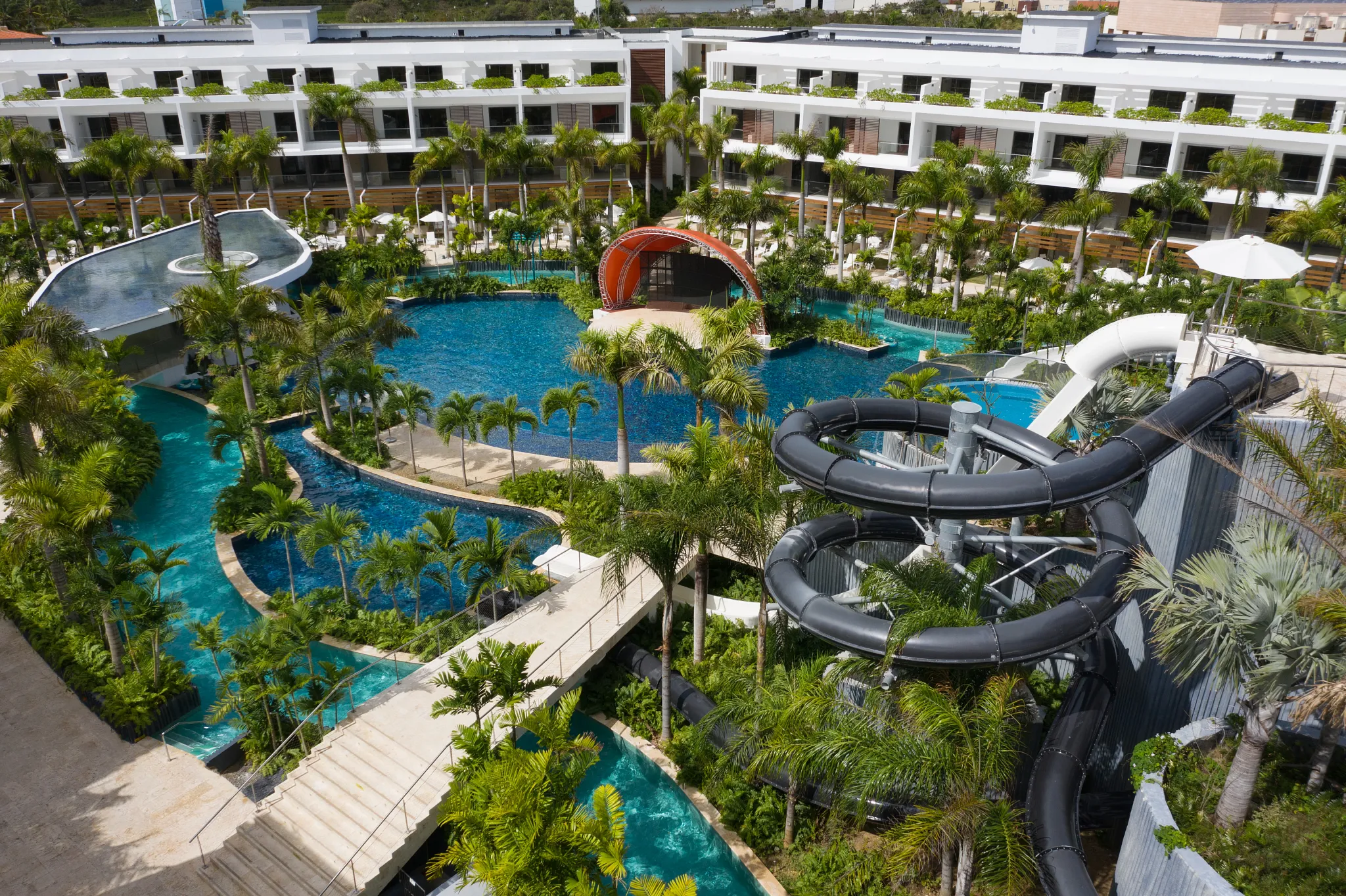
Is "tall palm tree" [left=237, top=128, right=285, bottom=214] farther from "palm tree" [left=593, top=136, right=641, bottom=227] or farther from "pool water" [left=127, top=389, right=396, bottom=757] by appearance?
"pool water" [left=127, top=389, right=396, bottom=757]

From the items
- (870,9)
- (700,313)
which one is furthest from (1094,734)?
(870,9)

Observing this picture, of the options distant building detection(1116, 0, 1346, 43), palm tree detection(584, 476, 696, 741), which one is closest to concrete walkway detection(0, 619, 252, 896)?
palm tree detection(584, 476, 696, 741)

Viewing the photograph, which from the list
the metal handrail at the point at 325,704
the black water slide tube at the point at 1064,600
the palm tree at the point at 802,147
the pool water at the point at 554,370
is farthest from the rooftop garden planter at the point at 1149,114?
the metal handrail at the point at 325,704

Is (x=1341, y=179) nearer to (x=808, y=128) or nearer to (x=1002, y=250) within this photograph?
(x=1002, y=250)

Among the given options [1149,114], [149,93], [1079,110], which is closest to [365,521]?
[149,93]

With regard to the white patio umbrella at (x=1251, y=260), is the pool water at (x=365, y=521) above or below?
below

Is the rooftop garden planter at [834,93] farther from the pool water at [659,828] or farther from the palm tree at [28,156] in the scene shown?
the pool water at [659,828]

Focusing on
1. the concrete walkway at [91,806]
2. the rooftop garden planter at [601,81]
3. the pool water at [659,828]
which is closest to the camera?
the concrete walkway at [91,806]
